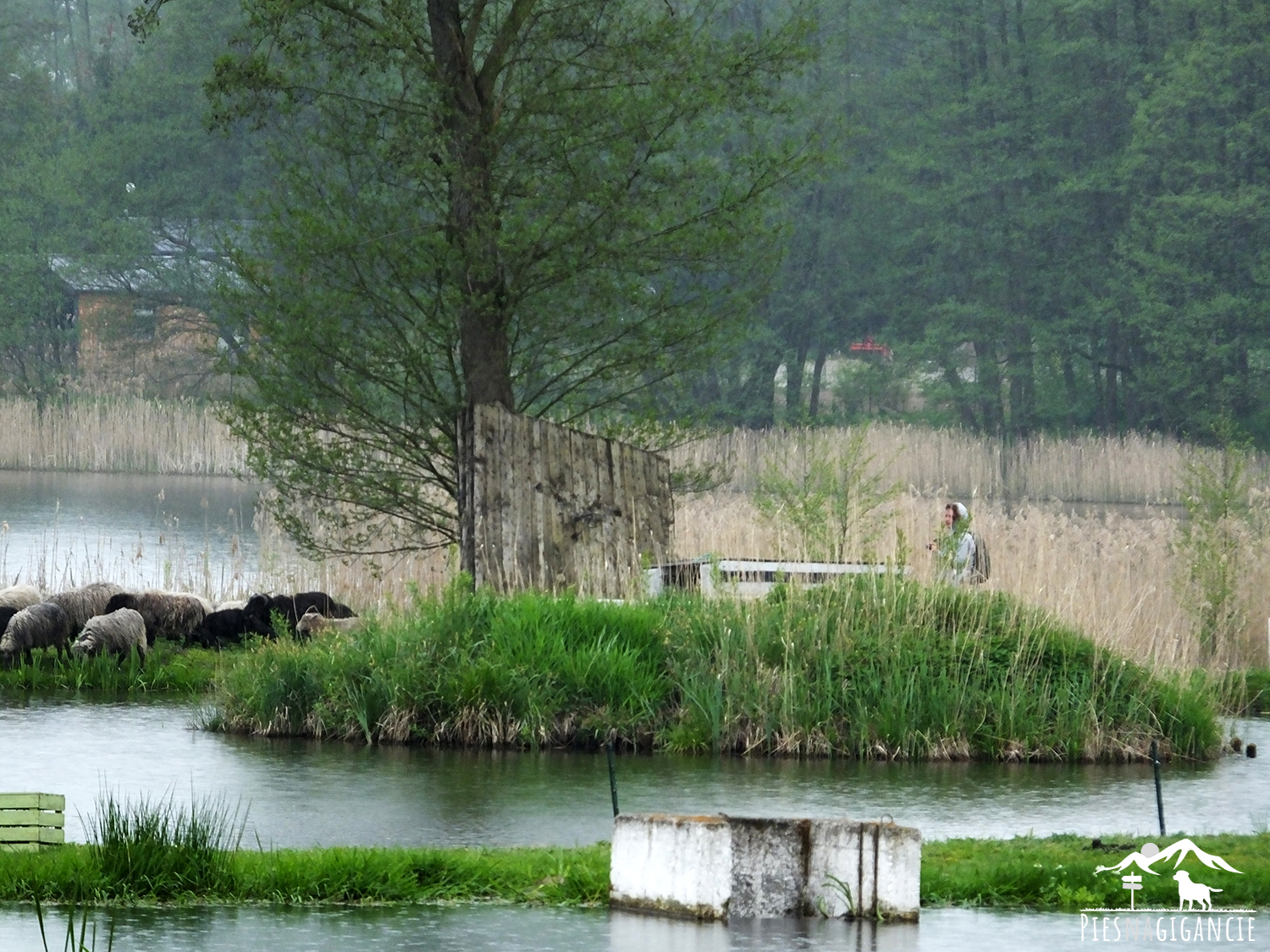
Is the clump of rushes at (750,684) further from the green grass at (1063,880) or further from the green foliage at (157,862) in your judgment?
the green foliage at (157,862)

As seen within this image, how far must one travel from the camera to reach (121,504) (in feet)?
137

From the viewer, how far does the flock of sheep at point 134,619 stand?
63.1 feet

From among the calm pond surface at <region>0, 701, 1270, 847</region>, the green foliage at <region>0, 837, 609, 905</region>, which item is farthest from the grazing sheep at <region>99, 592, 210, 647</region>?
the green foliage at <region>0, 837, 609, 905</region>

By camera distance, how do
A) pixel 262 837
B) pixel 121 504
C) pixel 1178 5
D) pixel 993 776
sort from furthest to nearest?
1. pixel 1178 5
2. pixel 121 504
3. pixel 993 776
4. pixel 262 837

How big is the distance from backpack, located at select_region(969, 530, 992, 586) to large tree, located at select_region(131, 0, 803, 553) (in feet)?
12.4

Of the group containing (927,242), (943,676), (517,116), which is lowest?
(943,676)

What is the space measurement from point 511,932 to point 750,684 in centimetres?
677

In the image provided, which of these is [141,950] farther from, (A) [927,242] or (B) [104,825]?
(A) [927,242]

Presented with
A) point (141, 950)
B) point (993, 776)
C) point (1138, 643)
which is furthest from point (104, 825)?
point (1138, 643)

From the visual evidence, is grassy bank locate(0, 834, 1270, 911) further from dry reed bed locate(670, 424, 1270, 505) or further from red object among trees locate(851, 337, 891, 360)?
red object among trees locate(851, 337, 891, 360)

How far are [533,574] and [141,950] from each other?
38.5 feet

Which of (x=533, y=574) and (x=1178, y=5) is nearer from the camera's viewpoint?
(x=533, y=574)

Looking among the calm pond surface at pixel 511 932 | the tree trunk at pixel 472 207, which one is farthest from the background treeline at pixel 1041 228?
the calm pond surface at pixel 511 932

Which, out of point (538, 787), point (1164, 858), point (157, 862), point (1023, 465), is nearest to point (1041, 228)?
point (1023, 465)
